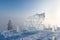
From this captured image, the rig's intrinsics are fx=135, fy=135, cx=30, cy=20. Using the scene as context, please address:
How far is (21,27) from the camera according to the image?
5.93ft

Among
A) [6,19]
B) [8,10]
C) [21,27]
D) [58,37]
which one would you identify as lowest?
[58,37]

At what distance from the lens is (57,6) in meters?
2.02

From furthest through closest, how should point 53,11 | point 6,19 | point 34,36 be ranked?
point 53,11
point 34,36
point 6,19

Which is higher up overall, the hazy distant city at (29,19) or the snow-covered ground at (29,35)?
the hazy distant city at (29,19)

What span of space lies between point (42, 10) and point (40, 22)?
0.18 metres

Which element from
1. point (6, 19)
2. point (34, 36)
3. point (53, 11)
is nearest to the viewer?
point (6, 19)

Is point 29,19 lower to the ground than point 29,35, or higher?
higher

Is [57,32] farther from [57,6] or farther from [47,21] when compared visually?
[57,6]

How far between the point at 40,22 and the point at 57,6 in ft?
1.26

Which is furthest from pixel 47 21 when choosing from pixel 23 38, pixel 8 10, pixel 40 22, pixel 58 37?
pixel 8 10

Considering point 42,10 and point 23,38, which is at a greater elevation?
point 42,10

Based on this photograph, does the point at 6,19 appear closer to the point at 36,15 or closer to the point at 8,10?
the point at 8,10

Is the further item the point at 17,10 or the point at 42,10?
the point at 42,10

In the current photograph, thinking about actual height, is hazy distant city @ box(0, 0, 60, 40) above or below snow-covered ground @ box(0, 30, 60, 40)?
above
